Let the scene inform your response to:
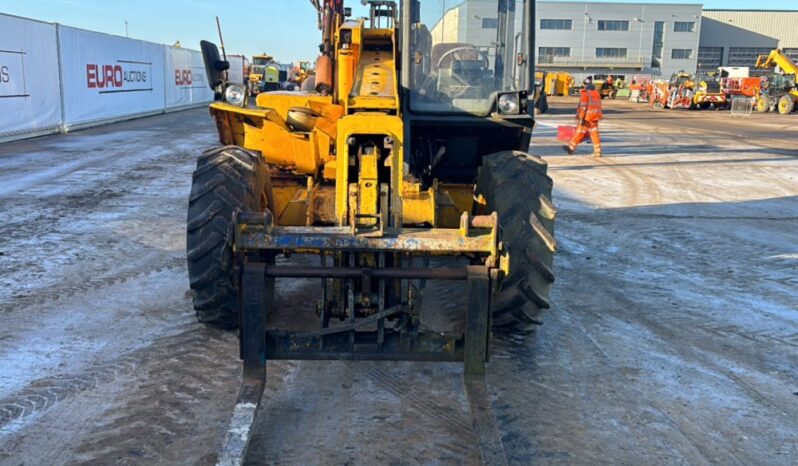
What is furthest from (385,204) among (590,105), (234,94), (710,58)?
(710,58)

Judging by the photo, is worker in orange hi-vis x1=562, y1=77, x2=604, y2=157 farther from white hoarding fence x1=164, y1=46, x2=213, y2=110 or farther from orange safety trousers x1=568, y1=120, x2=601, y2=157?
white hoarding fence x1=164, y1=46, x2=213, y2=110

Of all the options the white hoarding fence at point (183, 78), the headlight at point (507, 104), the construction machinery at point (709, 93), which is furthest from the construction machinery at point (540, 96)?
the construction machinery at point (709, 93)

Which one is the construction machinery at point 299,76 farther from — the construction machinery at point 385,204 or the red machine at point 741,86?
the red machine at point 741,86

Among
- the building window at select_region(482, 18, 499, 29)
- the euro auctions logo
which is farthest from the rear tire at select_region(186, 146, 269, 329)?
the euro auctions logo

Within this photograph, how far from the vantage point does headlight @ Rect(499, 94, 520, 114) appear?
5199 mm

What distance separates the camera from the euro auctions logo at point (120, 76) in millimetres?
22641

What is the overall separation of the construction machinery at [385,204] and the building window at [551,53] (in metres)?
68.5

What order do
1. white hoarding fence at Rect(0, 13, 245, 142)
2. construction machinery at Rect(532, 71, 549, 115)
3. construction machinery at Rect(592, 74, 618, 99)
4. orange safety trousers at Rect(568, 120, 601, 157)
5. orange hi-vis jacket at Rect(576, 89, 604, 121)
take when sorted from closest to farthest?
construction machinery at Rect(532, 71, 549, 115) < orange hi-vis jacket at Rect(576, 89, 604, 121) < orange safety trousers at Rect(568, 120, 601, 157) < white hoarding fence at Rect(0, 13, 245, 142) < construction machinery at Rect(592, 74, 618, 99)

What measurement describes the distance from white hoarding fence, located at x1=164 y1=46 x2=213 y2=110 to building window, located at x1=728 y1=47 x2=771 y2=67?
6300 cm

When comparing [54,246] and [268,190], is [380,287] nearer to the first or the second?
[268,190]

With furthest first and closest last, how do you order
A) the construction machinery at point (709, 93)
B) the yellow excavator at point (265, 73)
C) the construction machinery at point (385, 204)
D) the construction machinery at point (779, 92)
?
1. the construction machinery at point (709, 93)
2. the construction machinery at point (779, 92)
3. the yellow excavator at point (265, 73)
4. the construction machinery at point (385, 204)

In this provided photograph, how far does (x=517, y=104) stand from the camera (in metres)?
5.22

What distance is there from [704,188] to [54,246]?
10788mm

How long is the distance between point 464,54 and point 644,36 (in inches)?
2982
